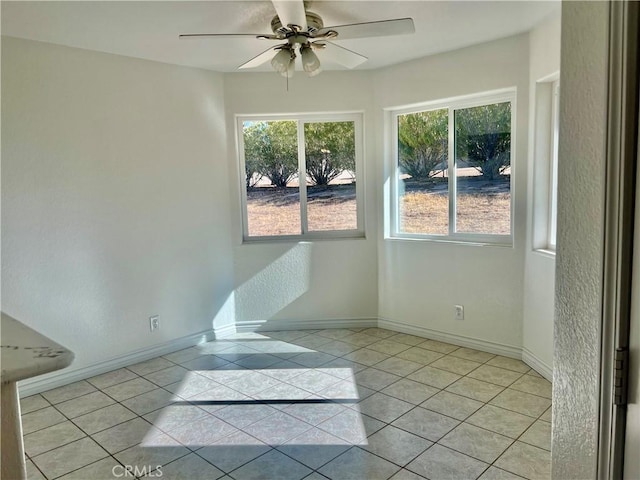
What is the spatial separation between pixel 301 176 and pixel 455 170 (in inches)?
55.3

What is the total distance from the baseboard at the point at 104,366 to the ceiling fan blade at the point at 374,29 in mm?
2724

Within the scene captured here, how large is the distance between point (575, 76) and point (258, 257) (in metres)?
3.61

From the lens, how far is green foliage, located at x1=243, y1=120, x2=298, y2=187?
4.30m

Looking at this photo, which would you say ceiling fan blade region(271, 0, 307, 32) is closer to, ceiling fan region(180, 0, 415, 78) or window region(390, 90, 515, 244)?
ceiling fan region(180, 0, 415, 78)

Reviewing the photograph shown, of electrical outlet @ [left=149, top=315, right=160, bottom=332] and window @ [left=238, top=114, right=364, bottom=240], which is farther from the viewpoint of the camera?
window @ [left=238, top=114, right=364, bottom=240]

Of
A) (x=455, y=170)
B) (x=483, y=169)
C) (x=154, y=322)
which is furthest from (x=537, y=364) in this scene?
(x=154, y=322)

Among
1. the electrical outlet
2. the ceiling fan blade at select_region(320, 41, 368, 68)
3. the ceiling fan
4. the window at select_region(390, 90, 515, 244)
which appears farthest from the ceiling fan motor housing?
the electrical outlet

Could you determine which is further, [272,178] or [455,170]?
[272,178]

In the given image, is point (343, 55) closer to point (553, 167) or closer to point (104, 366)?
point (553, 167)

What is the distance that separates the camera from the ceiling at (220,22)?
257 cm

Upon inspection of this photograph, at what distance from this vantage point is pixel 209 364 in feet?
11.8

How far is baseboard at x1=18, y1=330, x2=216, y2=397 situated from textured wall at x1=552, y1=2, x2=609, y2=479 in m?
2.99

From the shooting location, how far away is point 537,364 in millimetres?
3254

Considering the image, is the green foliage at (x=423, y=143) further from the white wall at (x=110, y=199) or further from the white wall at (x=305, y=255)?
the white wall at (x=110, y=199)
